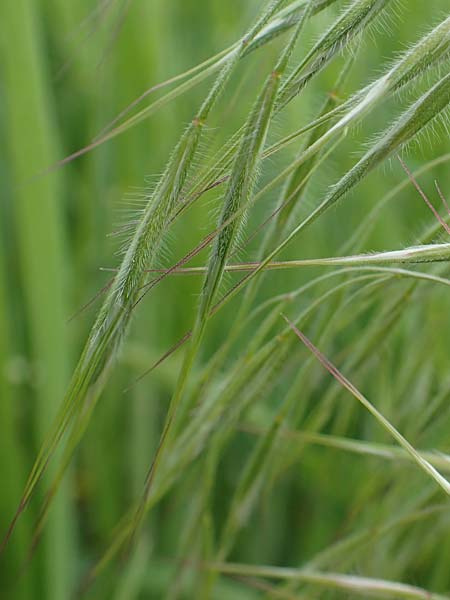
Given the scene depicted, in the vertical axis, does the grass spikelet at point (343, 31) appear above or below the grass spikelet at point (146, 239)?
above

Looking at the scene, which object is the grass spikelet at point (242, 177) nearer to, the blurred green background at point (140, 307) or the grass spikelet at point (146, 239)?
the grass spikelet at point (146, 239)

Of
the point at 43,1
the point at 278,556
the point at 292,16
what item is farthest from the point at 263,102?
the point at 43,1

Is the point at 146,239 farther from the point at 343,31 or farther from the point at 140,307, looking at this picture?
the point at 140,307

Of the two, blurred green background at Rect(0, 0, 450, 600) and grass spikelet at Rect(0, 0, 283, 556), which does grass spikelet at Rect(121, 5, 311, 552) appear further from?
blurred green background at Rect(0, 0, 450, 600)

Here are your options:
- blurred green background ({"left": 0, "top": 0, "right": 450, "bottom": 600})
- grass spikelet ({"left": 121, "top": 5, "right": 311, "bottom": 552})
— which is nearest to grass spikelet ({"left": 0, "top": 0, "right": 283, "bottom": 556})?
grass spikelet ({"left": 121, "top": 5, "right": 311, "bottom": 552})

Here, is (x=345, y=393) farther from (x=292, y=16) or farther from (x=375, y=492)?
(x=292, y=16)

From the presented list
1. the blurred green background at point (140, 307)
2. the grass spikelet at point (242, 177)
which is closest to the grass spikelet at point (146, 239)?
the grass spikelet at point (242, 177)

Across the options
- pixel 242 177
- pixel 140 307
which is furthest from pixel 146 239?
pixel 140 307

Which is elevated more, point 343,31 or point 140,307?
point 343,31

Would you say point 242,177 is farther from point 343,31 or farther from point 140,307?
point 140,307

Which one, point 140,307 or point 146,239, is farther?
point 140,307
